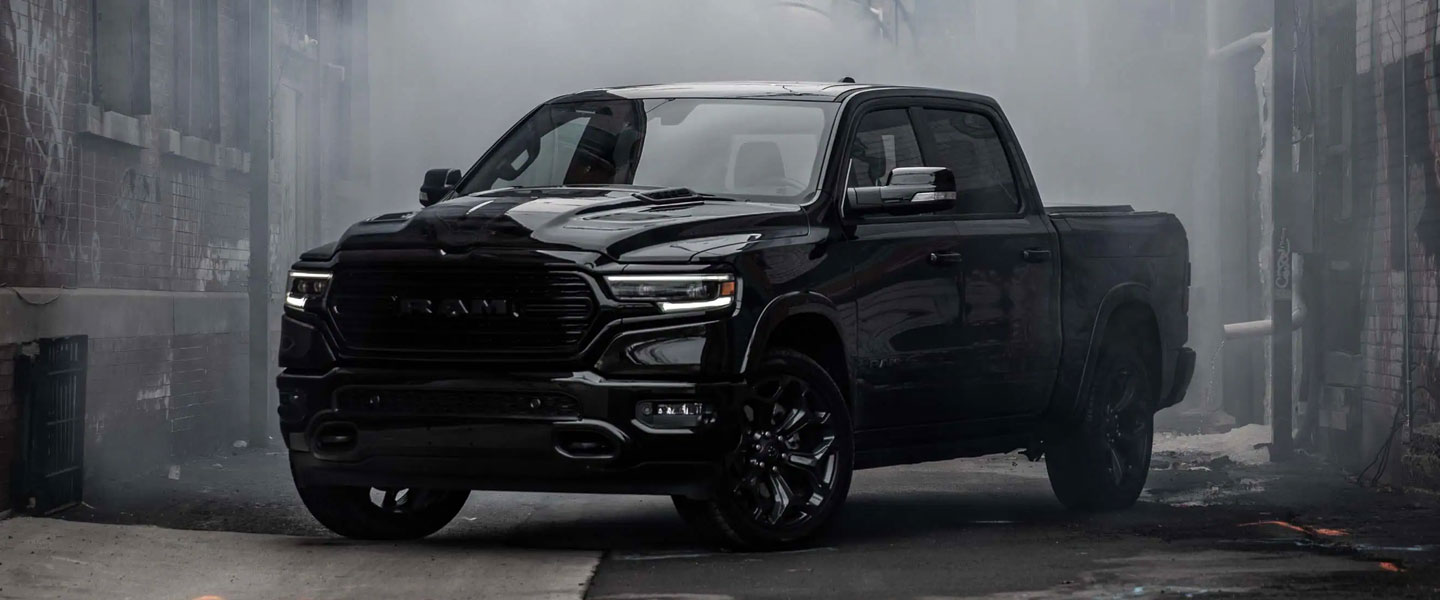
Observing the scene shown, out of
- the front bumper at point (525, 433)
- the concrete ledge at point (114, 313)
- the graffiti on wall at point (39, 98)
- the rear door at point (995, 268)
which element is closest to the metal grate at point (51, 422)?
the concrete ledge at point (114, 313)

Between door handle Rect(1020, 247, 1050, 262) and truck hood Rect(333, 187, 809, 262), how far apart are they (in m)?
1.56

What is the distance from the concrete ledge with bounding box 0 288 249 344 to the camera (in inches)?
388

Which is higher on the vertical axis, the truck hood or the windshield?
the windshield

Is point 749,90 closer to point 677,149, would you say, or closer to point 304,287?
point 677,149

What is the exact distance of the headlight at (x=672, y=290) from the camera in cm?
748

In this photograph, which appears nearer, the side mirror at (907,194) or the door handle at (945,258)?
the side mirror at (907,194)

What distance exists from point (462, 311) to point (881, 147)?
2.10m

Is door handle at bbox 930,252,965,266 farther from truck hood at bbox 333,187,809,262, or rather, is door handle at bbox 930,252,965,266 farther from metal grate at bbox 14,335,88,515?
metal grate at bbox 14,335,88,515

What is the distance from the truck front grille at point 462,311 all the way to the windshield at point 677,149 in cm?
108

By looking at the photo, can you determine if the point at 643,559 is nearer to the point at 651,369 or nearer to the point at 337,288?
the point at 651,369

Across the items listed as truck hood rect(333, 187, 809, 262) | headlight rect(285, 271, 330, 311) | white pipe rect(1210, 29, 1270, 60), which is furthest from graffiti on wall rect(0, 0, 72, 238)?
white pipe rect(1210, 29, 1270, 60)

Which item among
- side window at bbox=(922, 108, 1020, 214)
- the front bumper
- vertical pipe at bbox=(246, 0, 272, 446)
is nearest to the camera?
the front bumper

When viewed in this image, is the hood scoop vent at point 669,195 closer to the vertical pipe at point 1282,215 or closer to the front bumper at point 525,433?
the front bumper at point 525,433

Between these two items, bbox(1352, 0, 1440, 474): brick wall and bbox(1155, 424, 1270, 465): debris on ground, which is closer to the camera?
bbox(1352, 0, 1440, 474): brick wall
